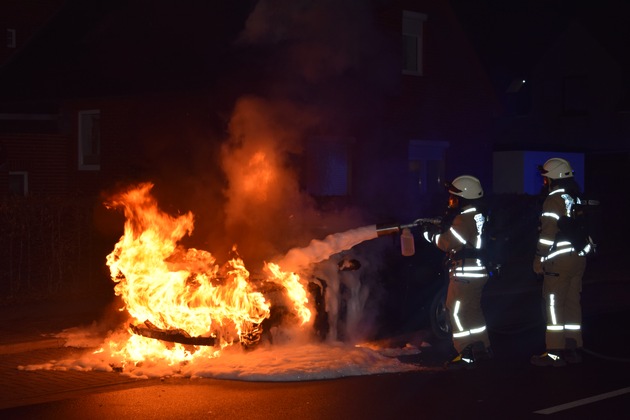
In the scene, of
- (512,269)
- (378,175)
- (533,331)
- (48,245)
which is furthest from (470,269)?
(378,175)

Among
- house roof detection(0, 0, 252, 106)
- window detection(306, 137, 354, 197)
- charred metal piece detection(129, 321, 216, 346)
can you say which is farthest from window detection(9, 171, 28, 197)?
charred metal piece detection(129, 321, 216, 346)

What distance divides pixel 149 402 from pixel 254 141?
5.10 meters

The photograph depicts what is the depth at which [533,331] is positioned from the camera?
10.8 m

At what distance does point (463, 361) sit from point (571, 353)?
1099mm

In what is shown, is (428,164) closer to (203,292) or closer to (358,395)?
(203,292)

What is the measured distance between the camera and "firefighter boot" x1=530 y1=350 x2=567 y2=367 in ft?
28.3

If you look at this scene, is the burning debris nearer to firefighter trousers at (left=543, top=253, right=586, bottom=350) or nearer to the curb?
the curb

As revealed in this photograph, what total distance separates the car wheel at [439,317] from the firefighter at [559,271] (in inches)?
52.2

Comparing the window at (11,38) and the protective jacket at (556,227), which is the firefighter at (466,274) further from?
the window at (11,38)

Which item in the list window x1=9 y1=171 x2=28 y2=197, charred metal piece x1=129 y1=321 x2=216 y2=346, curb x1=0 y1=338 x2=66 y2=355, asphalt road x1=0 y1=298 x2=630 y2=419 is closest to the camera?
asphalt road x1=0 y1=298 x2=630 y2=419

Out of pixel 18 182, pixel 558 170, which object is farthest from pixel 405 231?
pixel 18 182

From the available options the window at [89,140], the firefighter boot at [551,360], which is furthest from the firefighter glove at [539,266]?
the window at [89,140]

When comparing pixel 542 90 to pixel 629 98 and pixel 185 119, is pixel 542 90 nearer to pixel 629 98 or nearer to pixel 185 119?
pixel 629 98

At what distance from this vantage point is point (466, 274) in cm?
848
